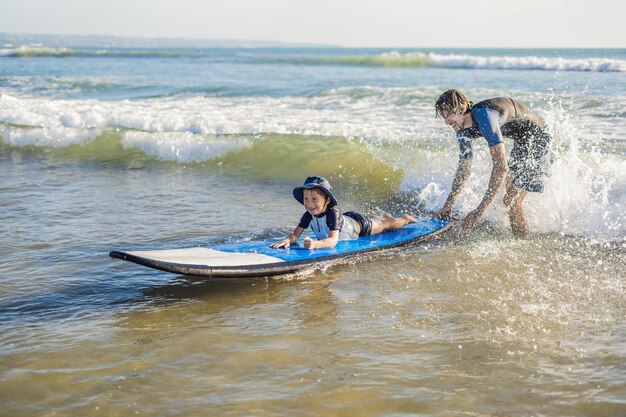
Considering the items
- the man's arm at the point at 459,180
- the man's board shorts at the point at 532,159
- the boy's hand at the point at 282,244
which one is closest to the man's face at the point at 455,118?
the man's arm at the point at 459,180

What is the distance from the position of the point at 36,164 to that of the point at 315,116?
20.0ft

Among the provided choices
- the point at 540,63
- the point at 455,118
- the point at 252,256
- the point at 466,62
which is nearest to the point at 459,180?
the point at 455,118

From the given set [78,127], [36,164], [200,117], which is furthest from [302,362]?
[78,127]

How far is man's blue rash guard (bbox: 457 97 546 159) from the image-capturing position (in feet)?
18.9

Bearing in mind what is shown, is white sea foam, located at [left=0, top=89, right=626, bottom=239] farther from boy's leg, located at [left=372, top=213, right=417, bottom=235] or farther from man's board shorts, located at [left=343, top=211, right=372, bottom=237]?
man's board shorts, located at [left=343, top=211, right=372, bottom=237]

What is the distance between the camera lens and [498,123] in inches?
230

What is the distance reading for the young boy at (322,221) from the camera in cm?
580

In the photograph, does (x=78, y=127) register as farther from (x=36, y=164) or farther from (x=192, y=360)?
(x=192, y=360)

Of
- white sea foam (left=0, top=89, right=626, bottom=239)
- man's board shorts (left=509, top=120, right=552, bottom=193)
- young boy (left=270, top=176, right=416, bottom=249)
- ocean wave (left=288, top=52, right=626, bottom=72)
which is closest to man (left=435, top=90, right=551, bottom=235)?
man's board shorts (left=509, top=120, right=552, bottom=193)

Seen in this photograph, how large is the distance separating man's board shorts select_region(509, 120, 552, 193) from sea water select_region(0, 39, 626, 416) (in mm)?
349

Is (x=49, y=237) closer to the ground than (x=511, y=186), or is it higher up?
closer to the ground

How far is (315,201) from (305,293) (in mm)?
1004

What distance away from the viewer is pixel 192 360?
3.93 m

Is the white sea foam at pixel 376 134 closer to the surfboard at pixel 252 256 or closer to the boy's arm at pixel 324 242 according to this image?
the surfboard at pixel 252 256
